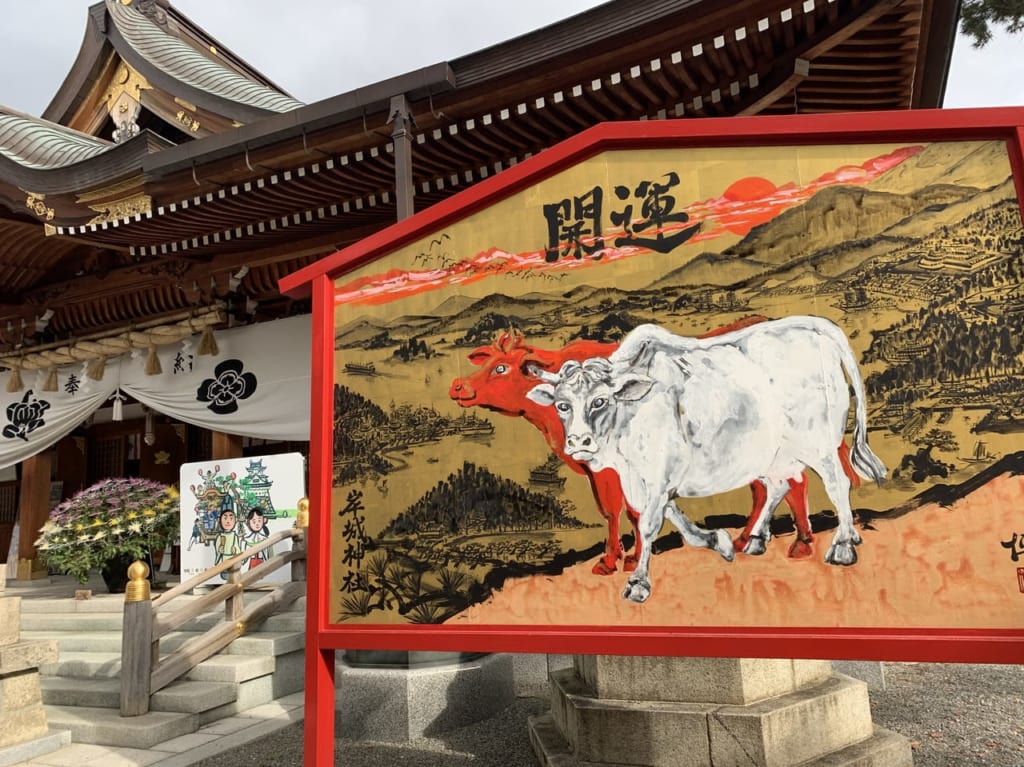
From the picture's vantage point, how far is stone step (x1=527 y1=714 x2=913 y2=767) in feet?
10.6

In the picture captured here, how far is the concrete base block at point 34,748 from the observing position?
4.31 meters

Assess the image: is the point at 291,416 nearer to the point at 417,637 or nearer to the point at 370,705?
the point at 370,705

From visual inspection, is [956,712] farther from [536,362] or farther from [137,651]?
[137,651]

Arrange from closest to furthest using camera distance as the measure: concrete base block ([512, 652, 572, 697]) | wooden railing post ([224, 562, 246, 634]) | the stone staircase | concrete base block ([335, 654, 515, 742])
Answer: concrete base block ([335, 654, 515, 742])
the stone staircase
concrete base block ([512, 652, 572, 697])
wooden railing post ([224, 562, 246, 634])

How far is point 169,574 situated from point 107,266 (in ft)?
14.1

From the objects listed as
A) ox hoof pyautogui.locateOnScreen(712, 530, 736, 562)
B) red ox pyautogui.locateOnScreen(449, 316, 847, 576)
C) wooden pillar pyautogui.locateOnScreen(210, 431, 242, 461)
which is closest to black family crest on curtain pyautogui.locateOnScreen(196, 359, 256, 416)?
wooden pillar pyautogui.locateOnScreen(210, 431, 242, 461)

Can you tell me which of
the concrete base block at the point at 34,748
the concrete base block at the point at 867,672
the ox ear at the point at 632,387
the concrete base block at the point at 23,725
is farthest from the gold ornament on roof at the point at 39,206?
the concrete base block at the point at 867,672

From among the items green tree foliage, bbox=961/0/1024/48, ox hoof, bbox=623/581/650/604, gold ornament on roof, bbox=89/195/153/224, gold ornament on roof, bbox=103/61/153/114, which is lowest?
ox hoof, bbox=623/581/650/604

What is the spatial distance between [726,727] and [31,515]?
10285 mm

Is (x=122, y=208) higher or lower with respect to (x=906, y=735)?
higher

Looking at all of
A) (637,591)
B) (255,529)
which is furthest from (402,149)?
(255,529)

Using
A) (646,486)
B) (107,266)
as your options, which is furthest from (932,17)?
(107,266)

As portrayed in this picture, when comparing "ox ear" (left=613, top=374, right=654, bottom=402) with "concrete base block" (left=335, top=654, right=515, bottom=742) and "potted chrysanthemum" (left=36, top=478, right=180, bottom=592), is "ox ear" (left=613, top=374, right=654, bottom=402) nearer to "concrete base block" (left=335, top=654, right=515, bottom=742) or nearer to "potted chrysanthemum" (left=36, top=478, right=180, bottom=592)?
"concrete base block" (left=335, top=654, right=515, bottom=742)

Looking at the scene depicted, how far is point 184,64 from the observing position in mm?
9359
